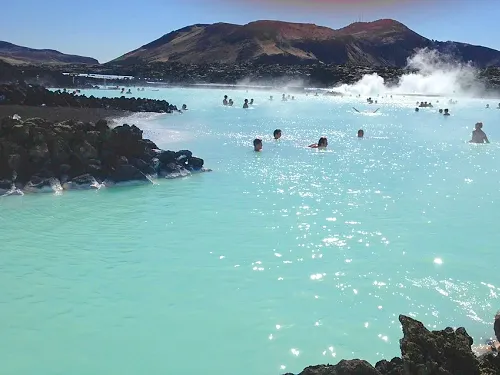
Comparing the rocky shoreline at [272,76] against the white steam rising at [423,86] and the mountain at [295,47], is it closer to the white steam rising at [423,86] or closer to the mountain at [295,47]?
the white steam rising at [423,86]

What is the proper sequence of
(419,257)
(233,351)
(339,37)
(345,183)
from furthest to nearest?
(339,37)
(345,183)
(419,257)
(233,351)

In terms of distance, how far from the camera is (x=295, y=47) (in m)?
169

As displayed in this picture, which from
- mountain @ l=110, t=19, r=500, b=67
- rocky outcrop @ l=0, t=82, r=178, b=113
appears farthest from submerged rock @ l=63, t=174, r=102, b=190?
mountain @ l=110, t=19, r=500, b=67

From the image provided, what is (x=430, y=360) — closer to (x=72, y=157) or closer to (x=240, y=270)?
(x=240, y=270)

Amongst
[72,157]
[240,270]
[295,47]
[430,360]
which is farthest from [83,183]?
[295,47]

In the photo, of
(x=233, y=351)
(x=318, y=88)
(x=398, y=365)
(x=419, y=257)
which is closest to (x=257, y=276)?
(x=233, y=351)

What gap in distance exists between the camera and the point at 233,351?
6305 mm

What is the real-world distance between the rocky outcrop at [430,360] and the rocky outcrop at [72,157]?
11.1 meters

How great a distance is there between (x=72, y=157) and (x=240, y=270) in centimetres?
784

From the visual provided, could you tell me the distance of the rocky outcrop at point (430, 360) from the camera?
14.1 ft

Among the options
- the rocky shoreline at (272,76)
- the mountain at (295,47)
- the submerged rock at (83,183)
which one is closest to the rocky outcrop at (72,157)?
the submerged rock at (83,183)

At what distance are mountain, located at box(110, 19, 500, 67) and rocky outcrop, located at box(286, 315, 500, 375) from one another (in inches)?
5648

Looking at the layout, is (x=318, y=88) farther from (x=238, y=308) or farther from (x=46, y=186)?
(x=238, y=308)

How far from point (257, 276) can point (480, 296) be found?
132 inches
